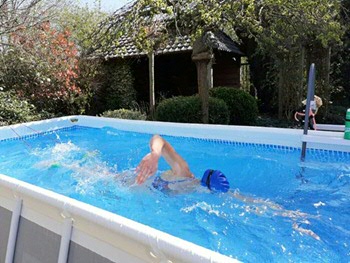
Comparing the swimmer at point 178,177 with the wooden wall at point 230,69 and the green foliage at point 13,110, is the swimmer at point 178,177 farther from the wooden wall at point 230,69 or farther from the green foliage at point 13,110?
the wooden wall at point 230,69

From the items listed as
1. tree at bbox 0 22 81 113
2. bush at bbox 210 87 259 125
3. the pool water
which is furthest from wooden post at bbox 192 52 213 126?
tree at bbox 0 22 81 113

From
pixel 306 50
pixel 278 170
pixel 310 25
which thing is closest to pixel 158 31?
pixel 310 25

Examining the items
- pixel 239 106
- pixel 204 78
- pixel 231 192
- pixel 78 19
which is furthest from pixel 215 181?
pixel 78 19

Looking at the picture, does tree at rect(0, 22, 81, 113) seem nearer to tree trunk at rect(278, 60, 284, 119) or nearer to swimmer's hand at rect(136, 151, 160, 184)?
tree trunk at rect(278, 60, 284, 119)

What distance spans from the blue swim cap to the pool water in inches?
9.2

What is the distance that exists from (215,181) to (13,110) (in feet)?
24.9

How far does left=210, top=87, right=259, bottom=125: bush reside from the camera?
11102 mm

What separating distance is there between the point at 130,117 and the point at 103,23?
300 centimetres

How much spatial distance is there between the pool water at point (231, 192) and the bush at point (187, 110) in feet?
5.40

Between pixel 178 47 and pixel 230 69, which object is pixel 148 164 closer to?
pixel 178 47

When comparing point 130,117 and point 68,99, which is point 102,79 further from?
point 130,117

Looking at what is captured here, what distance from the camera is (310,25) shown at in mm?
8984

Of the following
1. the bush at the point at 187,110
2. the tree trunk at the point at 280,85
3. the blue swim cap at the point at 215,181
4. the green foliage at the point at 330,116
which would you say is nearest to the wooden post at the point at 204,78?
the bush at the point at 187,110

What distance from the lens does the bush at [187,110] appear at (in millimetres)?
9836
